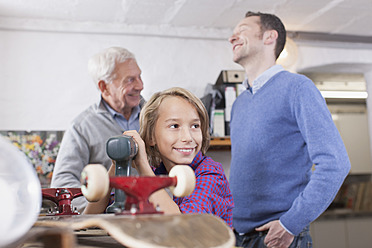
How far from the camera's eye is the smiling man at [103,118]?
6.49 feet

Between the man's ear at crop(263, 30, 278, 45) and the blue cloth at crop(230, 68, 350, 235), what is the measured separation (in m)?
0.26

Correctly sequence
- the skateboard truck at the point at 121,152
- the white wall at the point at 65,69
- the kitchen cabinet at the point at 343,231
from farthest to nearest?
the kitchen cabinet at the point at 343,231, the white wall at the point at 65,69, the skateboard truck at the point at 121,152

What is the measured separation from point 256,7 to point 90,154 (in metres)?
1.64

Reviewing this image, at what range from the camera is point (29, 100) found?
2.98 metres

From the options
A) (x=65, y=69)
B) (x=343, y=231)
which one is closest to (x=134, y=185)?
(x=65, y=69)

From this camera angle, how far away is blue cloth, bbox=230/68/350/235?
164 centimetres

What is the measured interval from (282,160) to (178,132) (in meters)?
0.78

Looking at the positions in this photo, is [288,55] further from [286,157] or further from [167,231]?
[167,231]

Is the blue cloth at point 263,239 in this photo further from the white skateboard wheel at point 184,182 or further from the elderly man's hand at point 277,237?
the white skateboard wheel at point 184,182

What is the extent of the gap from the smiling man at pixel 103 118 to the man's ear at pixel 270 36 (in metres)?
0.68

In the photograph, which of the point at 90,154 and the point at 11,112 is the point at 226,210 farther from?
the point at 11,112

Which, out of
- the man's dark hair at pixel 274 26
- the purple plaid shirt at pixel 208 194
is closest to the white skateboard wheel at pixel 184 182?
the purple plaid shirt at pixel 208 194

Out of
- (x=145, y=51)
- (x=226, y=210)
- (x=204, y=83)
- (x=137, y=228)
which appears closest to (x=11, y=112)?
(x=145, y=51)

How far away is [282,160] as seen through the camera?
5.83 ft
